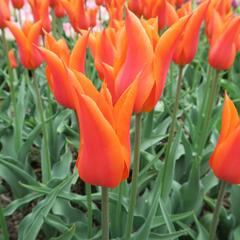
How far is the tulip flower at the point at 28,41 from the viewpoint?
1.61 m

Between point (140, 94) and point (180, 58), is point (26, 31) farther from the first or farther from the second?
point (140, 94)

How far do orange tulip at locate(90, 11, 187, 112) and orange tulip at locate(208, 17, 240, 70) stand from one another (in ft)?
1.81

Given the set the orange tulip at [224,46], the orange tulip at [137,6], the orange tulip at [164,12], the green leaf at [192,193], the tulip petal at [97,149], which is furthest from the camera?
the orange tulip at [137,6]

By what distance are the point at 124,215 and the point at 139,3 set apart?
37.4 inches

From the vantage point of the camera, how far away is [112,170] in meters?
0.90

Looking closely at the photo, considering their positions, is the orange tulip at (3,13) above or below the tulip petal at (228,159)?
above

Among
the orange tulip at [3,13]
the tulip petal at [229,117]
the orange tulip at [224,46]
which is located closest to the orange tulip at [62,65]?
the tulip petal at [229,117]

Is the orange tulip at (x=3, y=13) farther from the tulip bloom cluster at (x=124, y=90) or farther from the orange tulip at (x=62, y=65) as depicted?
the orange tulip at (x=62, y=65)

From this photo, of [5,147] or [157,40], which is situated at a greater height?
[157,40]

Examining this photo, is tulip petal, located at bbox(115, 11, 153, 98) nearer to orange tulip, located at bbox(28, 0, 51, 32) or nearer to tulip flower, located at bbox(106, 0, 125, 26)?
tulip flower, located at bbox(106, 0, 125, 26)

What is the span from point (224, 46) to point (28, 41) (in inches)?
27.9

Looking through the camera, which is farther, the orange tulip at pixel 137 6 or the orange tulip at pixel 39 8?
the orange tulip at pixel 137 6

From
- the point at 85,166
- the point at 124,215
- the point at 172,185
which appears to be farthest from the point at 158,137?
the point at 85,166

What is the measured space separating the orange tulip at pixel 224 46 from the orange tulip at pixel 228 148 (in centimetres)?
56
